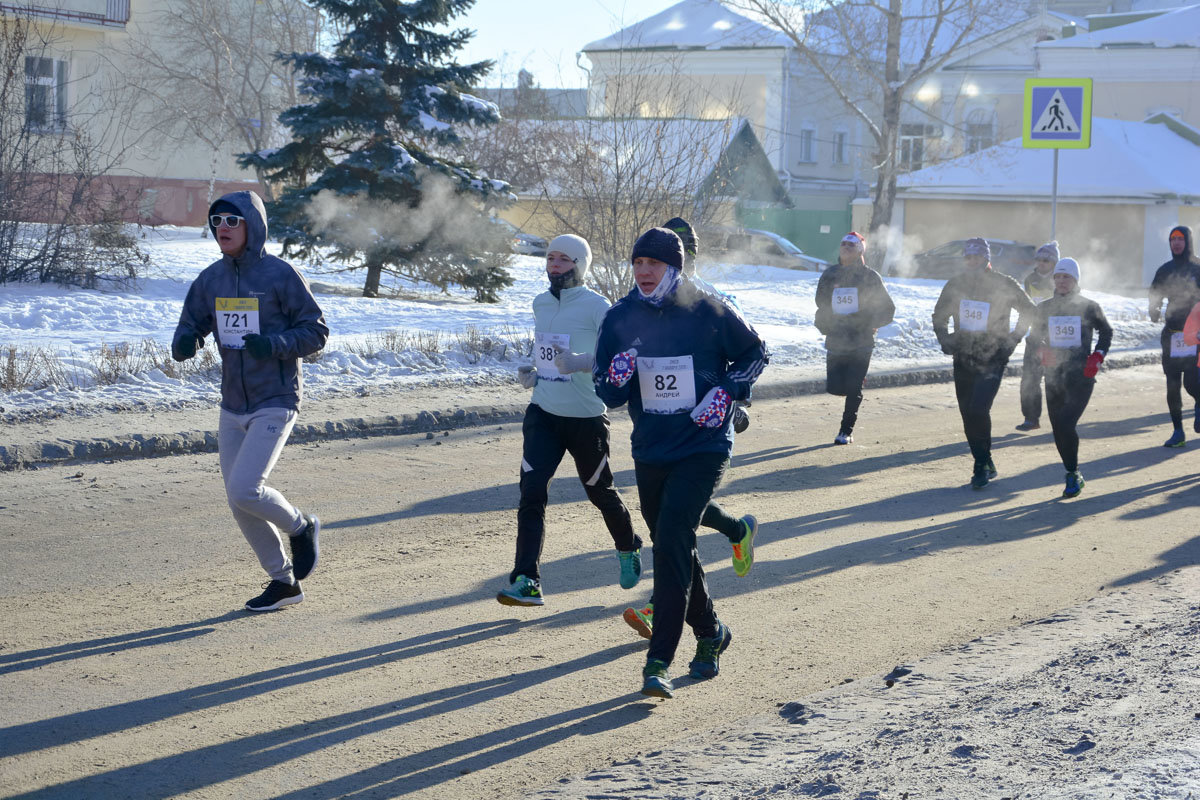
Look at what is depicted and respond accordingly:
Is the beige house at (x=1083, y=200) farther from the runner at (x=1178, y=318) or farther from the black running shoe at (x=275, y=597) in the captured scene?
the black running shoe at (x=275, y=597)

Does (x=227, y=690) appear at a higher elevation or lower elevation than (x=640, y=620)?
lower

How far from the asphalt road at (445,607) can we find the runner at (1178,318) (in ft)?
4.52

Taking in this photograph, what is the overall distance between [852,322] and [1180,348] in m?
3.39

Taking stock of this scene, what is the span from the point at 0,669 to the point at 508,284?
16640mm

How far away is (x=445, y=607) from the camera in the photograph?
6.52 metres

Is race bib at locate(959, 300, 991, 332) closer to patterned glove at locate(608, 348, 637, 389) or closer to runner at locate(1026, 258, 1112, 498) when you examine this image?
runner at locate(1026, 258, 1112, 498)

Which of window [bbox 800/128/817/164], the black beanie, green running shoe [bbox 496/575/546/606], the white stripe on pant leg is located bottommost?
green running shoe [bbox 496/575/546/606]

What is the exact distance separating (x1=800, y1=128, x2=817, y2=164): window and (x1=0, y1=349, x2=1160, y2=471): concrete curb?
45.6m

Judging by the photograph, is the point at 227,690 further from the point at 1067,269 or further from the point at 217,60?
the point at 217,60

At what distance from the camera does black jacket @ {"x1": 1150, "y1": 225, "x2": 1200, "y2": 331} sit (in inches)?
504

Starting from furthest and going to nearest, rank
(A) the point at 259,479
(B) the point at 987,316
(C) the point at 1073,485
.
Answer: (B) the point at 987,316, (C) the point at 1073,485, (A) the point at 259,479

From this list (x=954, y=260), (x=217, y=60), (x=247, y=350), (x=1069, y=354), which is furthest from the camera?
(x=954, y=260)

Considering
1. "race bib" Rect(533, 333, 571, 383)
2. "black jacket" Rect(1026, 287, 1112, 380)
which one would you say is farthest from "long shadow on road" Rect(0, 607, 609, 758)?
"black jacket" Rect(1026, 287, 1112, 380)

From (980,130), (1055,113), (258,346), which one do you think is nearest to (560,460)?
(258,346)
